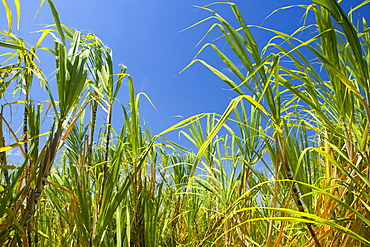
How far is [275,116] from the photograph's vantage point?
665 mm

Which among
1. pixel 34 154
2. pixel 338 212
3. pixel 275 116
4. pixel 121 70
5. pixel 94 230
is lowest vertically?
pixel 338 212

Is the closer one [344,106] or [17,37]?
[344,106]

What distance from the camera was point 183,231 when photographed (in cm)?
215

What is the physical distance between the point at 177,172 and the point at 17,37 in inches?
47.8

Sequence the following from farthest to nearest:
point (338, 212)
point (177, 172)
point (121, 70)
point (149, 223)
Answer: point (177, 172) < point (121, 70) < point (149, 223) < point (338, 212)

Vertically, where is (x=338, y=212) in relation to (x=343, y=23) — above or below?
below

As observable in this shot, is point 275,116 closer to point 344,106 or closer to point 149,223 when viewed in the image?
point 344,106

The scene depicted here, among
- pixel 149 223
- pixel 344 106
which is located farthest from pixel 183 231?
pixel 344 106

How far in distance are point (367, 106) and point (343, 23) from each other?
0.17 metres

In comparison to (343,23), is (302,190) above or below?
below

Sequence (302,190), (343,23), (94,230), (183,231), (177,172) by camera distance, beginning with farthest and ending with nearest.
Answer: (183,231), (177,172), (94,230), (302,190), (343,23)

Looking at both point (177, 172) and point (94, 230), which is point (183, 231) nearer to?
point (177, 172)

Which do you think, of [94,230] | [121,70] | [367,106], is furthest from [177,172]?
[367,106]

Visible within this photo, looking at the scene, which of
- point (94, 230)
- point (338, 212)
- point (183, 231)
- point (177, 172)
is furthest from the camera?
point (183, 231)
